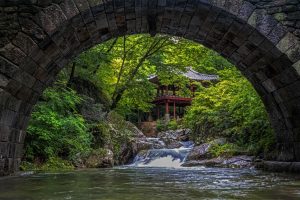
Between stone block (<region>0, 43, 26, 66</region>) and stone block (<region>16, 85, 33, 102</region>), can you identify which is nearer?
stone block (<region>0, 43, 26, 66</region>)

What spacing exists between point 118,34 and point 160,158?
11.8 metres

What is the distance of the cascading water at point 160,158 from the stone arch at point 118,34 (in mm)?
10139

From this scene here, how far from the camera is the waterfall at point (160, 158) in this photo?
17.0m

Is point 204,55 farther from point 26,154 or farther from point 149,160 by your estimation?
point 26,154

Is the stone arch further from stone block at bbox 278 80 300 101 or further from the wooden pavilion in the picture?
the wooden pavilion

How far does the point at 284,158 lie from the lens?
26.1 feet

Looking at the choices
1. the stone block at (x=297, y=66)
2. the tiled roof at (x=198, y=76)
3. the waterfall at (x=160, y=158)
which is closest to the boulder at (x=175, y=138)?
the waterfall at (x=160, y=158)

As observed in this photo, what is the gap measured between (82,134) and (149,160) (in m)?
5.99

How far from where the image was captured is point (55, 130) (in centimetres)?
1146

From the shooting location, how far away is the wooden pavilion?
3155 cm

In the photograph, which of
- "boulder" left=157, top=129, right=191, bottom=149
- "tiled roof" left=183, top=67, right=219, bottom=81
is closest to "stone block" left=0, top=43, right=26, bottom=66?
"boulder" left=157, top=129, right=191, bottom=149

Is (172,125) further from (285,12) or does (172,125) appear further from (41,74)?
(285,12)

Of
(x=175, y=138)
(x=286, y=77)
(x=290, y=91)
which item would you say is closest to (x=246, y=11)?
(x=286, y=77)

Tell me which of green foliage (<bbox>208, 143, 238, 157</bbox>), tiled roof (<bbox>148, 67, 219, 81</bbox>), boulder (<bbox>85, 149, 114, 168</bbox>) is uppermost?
tiled roof (<bbox>148, 67, 219, 81</bbox>)
